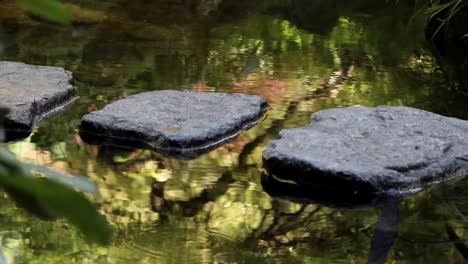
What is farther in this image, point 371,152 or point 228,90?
point 228,90

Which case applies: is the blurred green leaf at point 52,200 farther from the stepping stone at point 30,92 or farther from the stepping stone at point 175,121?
the stepping stone at point 30,92

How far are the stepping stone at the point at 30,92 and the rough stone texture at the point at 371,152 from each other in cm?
70

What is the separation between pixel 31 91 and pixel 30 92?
0.04ft

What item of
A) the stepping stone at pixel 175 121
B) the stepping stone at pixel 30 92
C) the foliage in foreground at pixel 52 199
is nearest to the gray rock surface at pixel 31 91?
the stepping stone at pixel 30 92

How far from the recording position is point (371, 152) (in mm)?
1986

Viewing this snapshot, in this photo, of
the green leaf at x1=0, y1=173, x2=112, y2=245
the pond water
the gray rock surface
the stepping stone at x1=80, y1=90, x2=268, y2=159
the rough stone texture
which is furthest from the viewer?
the gray rock surface

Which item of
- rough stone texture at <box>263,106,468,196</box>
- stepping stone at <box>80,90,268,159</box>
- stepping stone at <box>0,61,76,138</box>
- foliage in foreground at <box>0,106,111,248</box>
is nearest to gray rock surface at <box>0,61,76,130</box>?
stepping stone at <box>0,61,76,138</box>

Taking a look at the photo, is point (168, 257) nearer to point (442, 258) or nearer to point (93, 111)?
point (442, 258)

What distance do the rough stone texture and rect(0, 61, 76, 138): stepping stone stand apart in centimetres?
70

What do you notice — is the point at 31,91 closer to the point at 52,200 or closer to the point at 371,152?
the point at 371,152

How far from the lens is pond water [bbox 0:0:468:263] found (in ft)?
5.32

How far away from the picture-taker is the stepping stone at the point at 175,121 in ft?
7.00

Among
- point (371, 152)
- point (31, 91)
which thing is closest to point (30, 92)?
point (31, 91)

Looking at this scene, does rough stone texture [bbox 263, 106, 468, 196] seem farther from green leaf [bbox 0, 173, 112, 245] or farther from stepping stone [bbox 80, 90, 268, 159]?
green leaf [bbox 0, 173, 112, 245]
